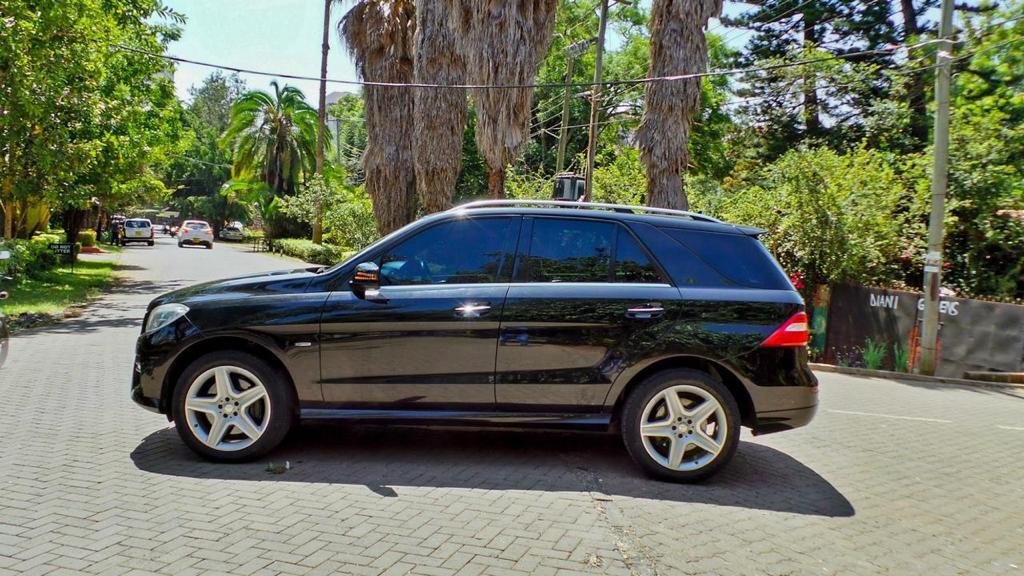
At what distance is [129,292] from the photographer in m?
20.0

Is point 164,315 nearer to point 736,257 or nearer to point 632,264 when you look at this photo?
point 632,264

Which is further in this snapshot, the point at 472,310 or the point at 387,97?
the point at 387,97

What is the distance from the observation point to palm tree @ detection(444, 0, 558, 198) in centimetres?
1645

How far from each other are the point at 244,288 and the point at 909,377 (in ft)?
37.0

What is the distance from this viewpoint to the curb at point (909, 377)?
40.8 feet

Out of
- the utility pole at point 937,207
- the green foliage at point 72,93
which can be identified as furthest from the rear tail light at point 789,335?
the green foliage at point 72,93

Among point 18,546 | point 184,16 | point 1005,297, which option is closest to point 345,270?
point 18,546

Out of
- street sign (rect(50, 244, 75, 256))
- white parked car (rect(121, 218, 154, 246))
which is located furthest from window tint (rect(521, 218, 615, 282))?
white parked car (rect(121, 218, 154, 246))

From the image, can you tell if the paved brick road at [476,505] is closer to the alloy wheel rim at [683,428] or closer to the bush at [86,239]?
the alloy wheel rim at [683,428]

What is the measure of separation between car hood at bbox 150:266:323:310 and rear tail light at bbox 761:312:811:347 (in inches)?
124

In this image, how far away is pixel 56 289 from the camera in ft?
63.3

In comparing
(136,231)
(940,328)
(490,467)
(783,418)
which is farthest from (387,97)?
(136,231)

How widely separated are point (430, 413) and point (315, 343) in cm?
90

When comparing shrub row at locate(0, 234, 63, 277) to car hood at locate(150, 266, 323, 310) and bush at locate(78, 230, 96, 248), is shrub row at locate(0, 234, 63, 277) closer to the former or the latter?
car hood at locate(150, 266, 323, 310)
